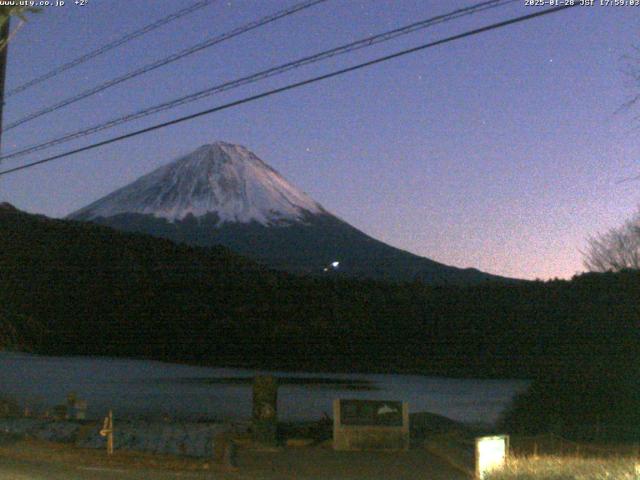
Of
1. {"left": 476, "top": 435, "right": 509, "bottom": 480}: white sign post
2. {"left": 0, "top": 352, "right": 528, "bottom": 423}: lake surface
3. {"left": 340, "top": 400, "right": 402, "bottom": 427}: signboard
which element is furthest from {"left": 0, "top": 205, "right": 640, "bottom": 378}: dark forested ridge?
{"left": 476, "top": 435, "right": 509, "bottom": 480}: white sign post

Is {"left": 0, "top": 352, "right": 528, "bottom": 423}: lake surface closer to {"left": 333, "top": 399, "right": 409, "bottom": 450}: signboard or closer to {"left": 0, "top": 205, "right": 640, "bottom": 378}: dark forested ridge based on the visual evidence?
{"left": 0, "top": 205, "right": 640, "bottom": 378}: dark forested ridge

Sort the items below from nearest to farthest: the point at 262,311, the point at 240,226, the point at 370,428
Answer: the point at 370,428, the point at 262,311, the point at 240,226

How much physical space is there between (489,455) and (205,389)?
2213 centimetres

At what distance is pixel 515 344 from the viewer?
154 ft

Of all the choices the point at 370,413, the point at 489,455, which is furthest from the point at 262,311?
the point at 489,455

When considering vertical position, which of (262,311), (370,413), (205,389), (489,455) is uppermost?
(262,311)

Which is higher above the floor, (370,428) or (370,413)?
(370,413)

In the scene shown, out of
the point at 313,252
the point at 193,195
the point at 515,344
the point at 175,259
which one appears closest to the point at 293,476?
the point at 515,344

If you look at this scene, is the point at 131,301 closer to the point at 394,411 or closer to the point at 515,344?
the point at 515,344

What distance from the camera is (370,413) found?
52.9ft

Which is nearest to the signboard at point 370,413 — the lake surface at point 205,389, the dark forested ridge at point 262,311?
the lake surface at point 205,389

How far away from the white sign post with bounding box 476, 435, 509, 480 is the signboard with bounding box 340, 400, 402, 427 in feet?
Answer: 12.2

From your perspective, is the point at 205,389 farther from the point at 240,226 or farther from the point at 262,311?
the point at 240,226

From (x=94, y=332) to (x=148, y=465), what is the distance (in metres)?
41.4
